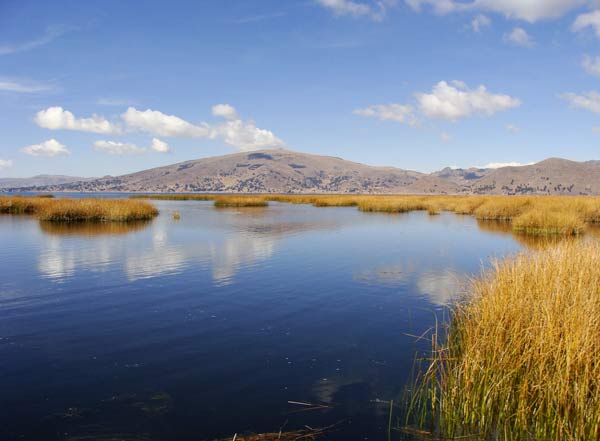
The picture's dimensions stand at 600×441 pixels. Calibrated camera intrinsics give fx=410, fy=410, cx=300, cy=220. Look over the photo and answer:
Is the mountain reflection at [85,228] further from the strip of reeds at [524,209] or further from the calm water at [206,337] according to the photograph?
the strip of reeds at [524,209]

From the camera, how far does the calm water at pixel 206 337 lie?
22.7 feet

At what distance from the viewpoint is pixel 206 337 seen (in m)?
10.5

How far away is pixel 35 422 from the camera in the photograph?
21.8 feet

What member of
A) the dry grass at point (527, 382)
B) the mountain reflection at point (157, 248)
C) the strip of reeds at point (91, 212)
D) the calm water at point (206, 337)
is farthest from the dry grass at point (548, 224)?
the strip of reeds at point (91, 212)

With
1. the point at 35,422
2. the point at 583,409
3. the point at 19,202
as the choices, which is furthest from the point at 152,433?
the point at 19,202

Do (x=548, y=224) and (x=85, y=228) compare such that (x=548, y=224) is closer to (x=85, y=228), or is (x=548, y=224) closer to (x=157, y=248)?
(x=157, y=248)

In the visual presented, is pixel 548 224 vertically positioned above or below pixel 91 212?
below

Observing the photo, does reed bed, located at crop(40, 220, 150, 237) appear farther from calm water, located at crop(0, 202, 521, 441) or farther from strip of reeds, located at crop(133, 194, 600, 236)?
strip of reeds, located at crop(133, 194, 600, 236)

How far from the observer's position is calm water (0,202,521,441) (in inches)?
273

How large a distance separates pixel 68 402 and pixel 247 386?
317cm

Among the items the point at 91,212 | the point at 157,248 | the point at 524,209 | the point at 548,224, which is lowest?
the point at 157,248

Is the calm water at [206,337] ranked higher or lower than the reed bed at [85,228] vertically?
lower

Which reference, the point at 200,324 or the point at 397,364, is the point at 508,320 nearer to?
the point at 397,364

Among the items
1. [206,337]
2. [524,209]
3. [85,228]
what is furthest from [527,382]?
[524,209]
